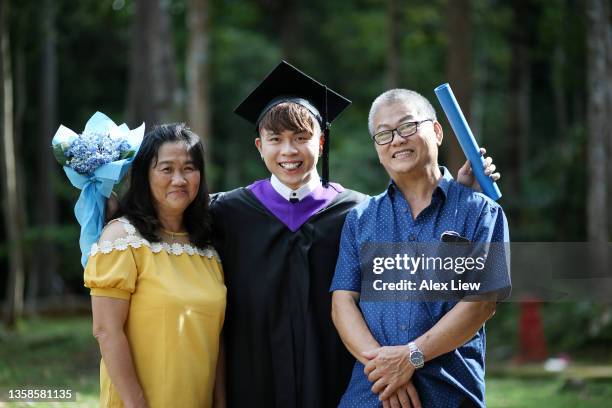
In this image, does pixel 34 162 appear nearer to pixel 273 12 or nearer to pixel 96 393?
pixel 273 12

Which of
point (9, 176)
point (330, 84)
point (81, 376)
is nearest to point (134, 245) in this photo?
point (81, 376)

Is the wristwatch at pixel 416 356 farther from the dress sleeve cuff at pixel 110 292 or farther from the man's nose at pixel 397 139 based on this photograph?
the dress sleeve cuff at pixel 110 292

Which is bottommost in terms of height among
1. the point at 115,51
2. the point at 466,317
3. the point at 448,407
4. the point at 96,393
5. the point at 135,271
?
the point at 96,393

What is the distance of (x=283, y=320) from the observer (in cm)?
399

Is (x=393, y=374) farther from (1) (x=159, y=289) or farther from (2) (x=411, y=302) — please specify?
(1) (x=159, y=289)

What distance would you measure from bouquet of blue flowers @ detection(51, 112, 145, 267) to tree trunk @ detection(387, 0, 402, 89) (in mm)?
11255

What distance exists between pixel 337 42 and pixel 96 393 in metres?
18.3

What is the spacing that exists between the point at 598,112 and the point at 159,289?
8.20 m

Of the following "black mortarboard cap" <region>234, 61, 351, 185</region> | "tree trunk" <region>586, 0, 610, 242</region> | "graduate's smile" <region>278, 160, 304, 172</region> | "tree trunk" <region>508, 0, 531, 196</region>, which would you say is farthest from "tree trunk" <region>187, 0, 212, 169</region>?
"graduate's smile" <region>278, 160, 304, 172</region>

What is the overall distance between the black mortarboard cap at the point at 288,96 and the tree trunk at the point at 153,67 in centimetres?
660

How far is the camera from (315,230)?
13.3 feet

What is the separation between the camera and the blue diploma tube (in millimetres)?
3623

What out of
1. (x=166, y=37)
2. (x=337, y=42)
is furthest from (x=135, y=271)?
(x=337, y=42)

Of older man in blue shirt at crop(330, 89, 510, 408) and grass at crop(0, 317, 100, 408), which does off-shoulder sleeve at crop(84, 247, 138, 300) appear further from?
grass at crop(0, 317, 100, 408)
